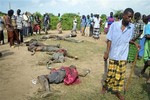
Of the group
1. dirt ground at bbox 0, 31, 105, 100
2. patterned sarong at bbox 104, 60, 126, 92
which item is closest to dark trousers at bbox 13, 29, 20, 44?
dirt ground at bbox 0, 31, 105, 100

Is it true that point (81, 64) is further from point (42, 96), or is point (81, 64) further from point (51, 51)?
point (42, 96)

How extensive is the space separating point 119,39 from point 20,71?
3.84 m

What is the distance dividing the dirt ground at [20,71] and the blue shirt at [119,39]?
7.28ft

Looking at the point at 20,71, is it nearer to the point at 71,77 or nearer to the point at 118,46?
the point at 71,77

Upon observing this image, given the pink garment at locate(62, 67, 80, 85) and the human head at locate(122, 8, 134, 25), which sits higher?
the human head at locate(122, 8, 134, 25)

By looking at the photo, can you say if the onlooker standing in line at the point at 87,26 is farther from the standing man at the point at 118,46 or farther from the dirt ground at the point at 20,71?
the standing man at the point at 118,46

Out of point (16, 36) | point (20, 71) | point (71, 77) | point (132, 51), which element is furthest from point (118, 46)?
point (16, 36)

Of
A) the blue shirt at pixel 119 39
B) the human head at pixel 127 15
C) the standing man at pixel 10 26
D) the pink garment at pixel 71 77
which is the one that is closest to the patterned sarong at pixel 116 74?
the blue shirt at pixel 119 39

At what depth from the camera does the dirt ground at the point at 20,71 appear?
6115 millimetres

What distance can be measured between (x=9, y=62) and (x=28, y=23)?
26.3 ft

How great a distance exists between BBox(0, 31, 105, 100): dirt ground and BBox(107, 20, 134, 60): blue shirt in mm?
2218

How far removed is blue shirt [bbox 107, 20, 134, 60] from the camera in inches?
210

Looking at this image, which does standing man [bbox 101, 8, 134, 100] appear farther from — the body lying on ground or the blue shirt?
the body lying on ground

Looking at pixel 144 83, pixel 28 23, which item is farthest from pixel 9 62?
pixel 28 23
